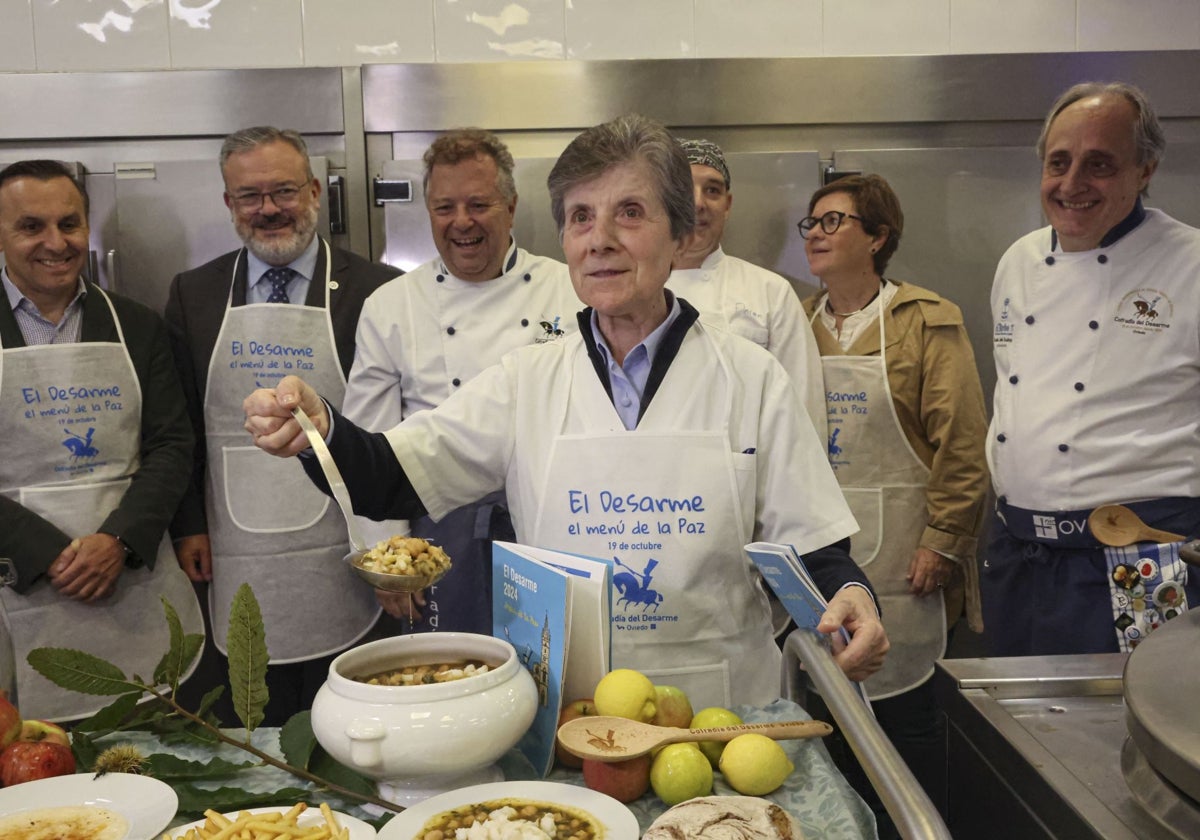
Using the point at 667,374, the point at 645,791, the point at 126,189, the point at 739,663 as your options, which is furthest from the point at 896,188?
the point at 645,791

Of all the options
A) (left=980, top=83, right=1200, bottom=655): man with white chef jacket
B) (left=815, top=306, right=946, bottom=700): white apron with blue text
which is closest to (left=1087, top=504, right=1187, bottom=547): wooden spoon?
(left=980, top=83, right=1200, bottom=655): man with white chef jacket

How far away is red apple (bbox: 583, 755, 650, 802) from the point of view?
106 centimetres

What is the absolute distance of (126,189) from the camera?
2.91 metres

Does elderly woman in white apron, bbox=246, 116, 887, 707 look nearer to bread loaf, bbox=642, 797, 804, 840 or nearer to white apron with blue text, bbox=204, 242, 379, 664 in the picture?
bread loaf, bbox=642, 797, 804, 840

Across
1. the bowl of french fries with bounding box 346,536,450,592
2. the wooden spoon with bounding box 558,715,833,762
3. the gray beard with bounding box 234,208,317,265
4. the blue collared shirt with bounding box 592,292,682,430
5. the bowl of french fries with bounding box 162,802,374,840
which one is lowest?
the bowl of french fries with bounding box 162,802,374,840

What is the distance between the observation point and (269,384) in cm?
258

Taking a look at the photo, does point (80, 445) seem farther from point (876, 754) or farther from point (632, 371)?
point (876, 754)

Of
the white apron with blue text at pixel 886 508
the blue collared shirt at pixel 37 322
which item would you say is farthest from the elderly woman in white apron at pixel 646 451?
the blue collared shirt at pixel 37 322

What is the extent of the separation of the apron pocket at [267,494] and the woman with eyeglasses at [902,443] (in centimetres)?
130

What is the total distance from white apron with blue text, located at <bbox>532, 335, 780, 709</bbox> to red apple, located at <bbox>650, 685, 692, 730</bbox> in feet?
1.28

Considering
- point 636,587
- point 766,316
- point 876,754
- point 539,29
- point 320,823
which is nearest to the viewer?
point 876,754

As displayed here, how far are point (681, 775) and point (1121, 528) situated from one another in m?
1.38

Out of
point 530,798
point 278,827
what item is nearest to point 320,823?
point 278,827

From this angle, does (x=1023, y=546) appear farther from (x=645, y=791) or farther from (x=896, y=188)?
(x=645, y=791)
